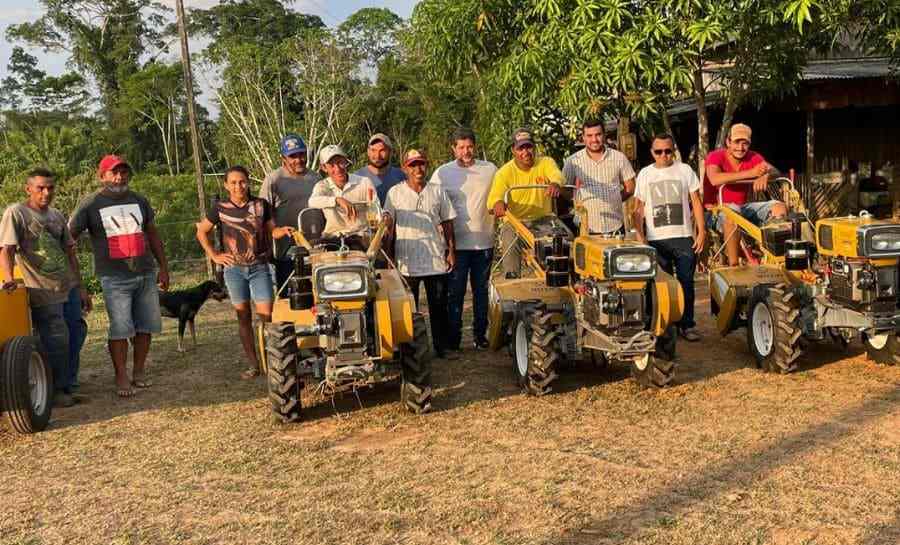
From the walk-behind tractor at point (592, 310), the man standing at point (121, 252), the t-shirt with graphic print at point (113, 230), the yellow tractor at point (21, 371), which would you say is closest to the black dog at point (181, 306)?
the man standing at point (121, 252)

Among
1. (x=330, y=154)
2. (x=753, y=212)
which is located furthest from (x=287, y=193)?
(x=753, y=212)

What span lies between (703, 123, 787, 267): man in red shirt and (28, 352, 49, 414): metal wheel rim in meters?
5.21

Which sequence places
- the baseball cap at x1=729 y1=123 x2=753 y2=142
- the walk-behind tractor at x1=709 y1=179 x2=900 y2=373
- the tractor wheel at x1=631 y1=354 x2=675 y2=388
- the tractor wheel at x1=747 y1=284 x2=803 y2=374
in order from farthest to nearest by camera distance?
the baseball cap at x1=729 y1=123 x2=753 y2=142
the tractor wheel at x1=747 y1=284 x2=803 y2=374
the tractor wheel at x1=631 y1=354 x2=675 y2=388
the walk-behind tractor at x1=709 y1=179 x2=900 y2=373

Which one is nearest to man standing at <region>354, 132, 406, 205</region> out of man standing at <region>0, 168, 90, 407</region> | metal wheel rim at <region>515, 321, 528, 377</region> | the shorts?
metal wheel rim at <region>515, 321, 528, 377</region>

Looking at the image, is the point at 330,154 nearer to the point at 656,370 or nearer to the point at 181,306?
the point at 656,370

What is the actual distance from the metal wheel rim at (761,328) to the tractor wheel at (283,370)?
3.36m

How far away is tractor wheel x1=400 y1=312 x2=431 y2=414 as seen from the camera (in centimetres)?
574

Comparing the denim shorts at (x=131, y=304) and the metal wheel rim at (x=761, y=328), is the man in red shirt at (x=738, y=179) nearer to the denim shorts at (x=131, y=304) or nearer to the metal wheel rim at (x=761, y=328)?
the metal wheel rim at (x=761, y=328)

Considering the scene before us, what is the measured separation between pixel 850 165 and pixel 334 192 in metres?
12.7

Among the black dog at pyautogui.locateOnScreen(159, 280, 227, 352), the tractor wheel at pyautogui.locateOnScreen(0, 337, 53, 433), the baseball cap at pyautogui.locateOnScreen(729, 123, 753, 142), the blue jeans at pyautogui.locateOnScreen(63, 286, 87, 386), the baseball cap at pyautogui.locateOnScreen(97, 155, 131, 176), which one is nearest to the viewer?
the tractor wheel at pyautogui.locateOnScreen(0, 337, 53, 433)

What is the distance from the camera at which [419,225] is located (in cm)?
710

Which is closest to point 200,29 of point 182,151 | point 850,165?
point 182,151

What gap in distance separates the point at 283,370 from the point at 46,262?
2.22 meters

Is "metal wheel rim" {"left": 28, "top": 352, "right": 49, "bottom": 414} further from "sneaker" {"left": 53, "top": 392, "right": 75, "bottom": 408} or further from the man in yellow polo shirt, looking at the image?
the man in yellow polo shirt
